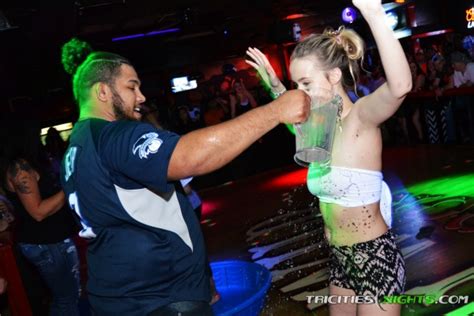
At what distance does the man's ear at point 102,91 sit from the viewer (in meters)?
1.93

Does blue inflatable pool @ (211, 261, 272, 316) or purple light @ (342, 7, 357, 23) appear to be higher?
purple light @ (342, 7, 357, 23)

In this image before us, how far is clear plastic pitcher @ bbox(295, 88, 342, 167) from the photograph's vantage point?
1501 mm

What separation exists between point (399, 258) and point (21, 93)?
41.4 feet

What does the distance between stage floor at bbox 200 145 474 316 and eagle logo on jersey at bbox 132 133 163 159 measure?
242 cm

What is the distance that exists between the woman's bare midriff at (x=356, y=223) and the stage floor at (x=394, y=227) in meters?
1.43

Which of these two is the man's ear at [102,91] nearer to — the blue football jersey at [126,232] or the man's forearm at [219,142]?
the blue football jersey at [126,232]

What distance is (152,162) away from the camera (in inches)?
58.4

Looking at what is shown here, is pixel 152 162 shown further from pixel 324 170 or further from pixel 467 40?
pixel 467 40

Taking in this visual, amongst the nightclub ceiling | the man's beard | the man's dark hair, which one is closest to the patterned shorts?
the man's beard

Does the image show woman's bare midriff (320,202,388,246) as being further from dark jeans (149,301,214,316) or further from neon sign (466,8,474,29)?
neon sign (466,8,474,29)

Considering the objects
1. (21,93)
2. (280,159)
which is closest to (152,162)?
(280,159)

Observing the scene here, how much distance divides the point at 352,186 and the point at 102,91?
1182mm

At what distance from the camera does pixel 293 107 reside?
4.73 feet

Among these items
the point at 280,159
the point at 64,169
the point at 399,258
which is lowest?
the point at 280,159
